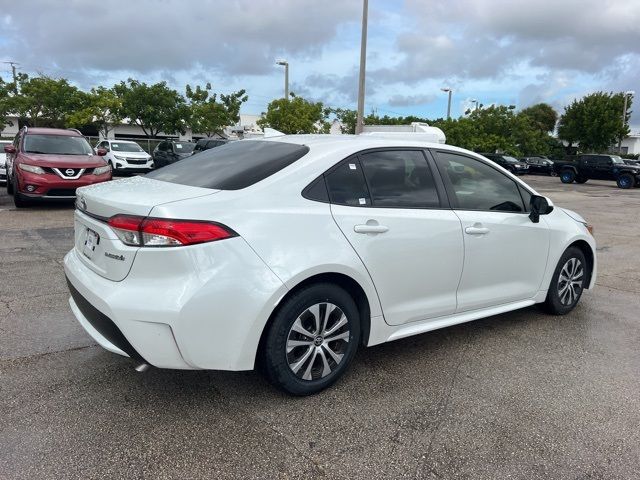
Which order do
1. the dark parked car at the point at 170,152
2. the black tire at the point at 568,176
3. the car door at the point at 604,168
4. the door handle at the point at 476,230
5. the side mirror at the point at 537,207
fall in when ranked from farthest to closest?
the black tire at the point at 568,176, the car door at the point at 604,168, the dark parked car at the point at 170,152, the side mirror at the point at 537,207, the door handle at the point at 476,230

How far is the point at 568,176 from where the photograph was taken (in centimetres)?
2995

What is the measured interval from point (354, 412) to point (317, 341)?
0.46m

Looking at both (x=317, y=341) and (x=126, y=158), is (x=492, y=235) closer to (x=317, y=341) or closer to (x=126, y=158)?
(x=317, y=341)

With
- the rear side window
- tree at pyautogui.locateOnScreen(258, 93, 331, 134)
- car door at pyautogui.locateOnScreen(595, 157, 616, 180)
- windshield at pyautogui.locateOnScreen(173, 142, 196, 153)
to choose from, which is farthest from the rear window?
car door at pyautogui.locateOnScreen(595, 157, 616, 180)

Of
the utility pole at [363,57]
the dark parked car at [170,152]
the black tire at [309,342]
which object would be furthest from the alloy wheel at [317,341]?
the dark parked car at [170,152]

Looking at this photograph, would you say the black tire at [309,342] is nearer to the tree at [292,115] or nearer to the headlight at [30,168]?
the headlight at [30,168]

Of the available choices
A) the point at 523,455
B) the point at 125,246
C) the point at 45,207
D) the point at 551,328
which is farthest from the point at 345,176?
the point at 45,207

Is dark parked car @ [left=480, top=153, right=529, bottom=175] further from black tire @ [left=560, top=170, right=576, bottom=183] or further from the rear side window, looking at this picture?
the rear side window

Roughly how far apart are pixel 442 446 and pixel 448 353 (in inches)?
49.2

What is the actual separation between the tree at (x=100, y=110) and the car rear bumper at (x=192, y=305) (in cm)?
3466

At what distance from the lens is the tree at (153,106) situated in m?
38.2

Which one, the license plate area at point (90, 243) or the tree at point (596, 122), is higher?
the tree at point (596, 122)

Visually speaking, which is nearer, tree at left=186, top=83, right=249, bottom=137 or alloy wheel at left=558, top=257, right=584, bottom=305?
alloy wheel at left=558, top=257, right=584, bottom=305

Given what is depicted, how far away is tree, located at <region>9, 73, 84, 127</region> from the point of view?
122 ft
